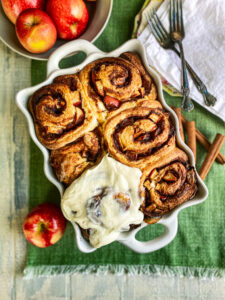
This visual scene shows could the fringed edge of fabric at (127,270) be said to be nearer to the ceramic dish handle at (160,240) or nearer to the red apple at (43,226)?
the red apple at (43,226)

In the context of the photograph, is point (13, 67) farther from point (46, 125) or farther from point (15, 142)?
point (46, 125)

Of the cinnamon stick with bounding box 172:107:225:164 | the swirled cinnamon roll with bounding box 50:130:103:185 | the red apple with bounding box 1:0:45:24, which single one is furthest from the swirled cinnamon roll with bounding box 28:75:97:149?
the cinnamon stick with bounding box 172:107:225:164

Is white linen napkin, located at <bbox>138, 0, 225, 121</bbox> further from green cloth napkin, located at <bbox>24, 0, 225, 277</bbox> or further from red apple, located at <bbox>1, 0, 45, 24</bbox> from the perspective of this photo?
red apple, located at <bbox>1, 0, 45, 24</bbox>

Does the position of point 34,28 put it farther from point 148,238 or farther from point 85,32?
point 148,238

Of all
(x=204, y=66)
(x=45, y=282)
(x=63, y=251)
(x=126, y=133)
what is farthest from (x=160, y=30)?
(x=45, y=282)

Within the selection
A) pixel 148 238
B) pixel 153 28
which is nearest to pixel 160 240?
pixel 148 238

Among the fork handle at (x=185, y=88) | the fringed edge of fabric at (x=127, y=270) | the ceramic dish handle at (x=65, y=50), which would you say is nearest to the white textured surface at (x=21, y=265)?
the fringed edge of fabric at (x=127, y=270)
